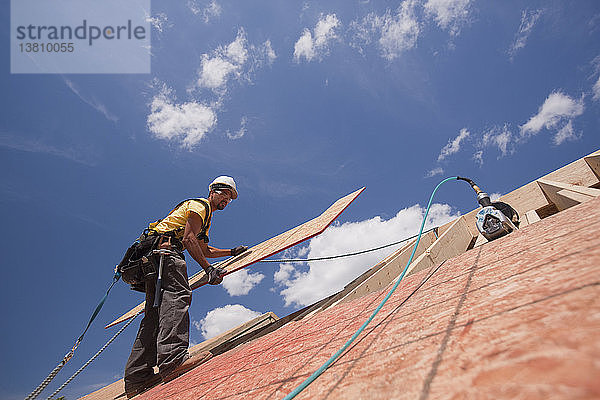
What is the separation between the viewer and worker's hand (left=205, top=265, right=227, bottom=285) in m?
3.06

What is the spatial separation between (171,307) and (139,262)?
0.63 m

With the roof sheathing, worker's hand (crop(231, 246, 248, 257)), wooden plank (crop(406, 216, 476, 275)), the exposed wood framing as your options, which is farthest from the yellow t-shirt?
wooden plank (crop(406, 216, 476, 275))

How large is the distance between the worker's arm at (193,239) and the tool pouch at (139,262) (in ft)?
1.01

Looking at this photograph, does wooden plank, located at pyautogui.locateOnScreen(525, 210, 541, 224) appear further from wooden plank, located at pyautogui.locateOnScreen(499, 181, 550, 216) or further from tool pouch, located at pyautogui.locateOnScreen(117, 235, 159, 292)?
tool pouch, located at pyautogui.locateOnScreen(117, 235, 159, 292)

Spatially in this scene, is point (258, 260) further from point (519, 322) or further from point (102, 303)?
point (519, 322)

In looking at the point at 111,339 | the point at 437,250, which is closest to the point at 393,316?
the point at 437,250

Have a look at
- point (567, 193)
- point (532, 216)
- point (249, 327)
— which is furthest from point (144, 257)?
point (532, 216)

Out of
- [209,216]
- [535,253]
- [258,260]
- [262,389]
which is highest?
[209,216]

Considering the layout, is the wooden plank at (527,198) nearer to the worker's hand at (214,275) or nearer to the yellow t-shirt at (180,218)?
the worker's hand at (214,275)

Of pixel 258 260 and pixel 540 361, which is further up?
pixel 258 260

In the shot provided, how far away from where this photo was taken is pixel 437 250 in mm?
2906

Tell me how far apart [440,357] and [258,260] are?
2548mm

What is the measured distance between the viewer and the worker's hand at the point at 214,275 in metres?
3.06

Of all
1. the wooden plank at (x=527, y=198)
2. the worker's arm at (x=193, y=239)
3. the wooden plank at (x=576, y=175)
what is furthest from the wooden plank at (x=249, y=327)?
the wooden plank at (x=576, y=175)
